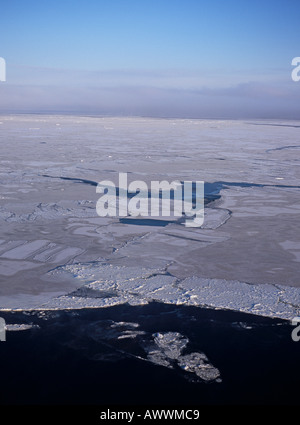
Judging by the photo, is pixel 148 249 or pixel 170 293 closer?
pixel 170 293

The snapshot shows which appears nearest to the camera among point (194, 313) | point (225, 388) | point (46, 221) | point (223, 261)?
point (225, 388)

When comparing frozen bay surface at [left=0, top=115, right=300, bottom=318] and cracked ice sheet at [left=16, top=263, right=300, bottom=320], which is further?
frozen bay surface at [left=0, top=115, right=300, bottom=318]

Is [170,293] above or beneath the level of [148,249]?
beneath

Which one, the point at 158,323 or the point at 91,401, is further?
the point at 158,323

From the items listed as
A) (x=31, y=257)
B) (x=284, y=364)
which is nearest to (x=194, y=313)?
(x=284, y=364)

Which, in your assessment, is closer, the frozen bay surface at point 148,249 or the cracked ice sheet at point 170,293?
the cracked ice sheet at point 170,293

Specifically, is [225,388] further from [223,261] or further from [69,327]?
[223,261]
